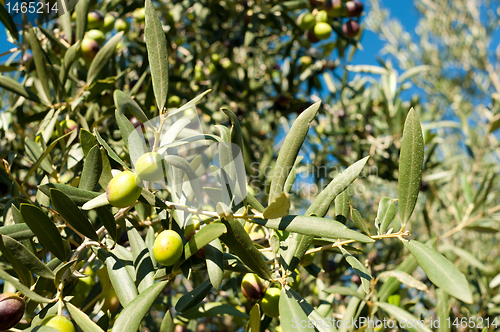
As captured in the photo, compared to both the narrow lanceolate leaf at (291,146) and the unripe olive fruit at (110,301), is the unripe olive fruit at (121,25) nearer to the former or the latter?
the unripe olive fruit at (110,301)

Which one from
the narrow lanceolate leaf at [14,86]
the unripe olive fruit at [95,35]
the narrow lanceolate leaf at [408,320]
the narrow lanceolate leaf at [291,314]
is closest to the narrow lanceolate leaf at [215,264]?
the narrow lanceolate leaf at [291,314]

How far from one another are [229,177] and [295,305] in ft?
1.12

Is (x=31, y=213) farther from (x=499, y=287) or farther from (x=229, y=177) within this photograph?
(x=499, y=287)

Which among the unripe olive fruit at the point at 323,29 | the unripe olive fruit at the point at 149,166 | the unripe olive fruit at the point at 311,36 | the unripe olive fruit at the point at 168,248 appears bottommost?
the unripe olive fruit at the point at 168,248

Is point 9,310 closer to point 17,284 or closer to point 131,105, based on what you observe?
point 17,284

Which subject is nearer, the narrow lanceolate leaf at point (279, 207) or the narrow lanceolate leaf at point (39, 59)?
the narrow lanceolate leaf at point (279, 207)

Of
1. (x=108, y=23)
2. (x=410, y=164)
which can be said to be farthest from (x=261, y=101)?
(x=410, y=164)

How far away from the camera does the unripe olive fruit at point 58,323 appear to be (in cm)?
75

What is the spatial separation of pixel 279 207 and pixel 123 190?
332 mm

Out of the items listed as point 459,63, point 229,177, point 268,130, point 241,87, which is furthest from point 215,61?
point 459,63

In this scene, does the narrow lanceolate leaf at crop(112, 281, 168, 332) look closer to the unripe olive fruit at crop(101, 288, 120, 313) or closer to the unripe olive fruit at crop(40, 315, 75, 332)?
the unripe olive fruit at crop(40, 315, 75, 332)

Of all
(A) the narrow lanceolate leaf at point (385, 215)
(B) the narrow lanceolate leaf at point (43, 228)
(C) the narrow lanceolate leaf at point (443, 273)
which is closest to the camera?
(C) the narrow lanceolate leaf at point (443, 273)

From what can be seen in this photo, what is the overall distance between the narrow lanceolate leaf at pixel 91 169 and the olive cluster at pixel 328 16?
1572mm

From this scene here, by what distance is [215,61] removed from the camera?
245 centimetres
